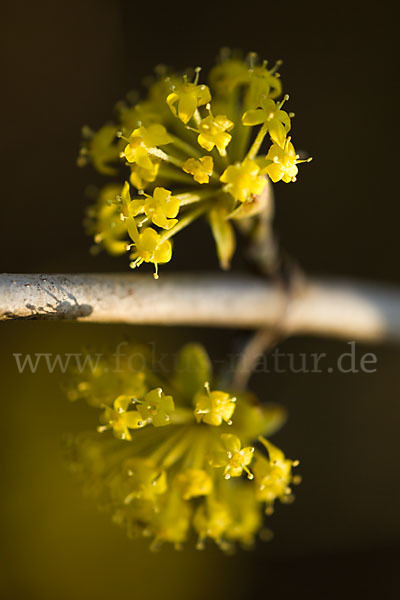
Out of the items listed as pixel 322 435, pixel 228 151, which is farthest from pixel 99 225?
pixel 322 435

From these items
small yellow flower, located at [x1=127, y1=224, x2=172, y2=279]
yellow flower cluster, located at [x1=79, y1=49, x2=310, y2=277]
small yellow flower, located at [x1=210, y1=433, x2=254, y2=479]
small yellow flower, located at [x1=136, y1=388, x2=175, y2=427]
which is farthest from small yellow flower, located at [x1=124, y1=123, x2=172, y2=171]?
small yellow flower, located at [x1=210, y1=433, x2=254, y2=479]

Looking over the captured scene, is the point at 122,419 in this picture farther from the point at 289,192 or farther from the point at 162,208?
the point at 289,192

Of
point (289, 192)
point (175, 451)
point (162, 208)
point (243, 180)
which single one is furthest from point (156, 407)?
point (289, 192)

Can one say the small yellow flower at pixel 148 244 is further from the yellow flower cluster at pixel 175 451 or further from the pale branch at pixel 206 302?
the yellow flower cluster at pixel 175 451

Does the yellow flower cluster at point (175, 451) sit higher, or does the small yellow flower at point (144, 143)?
the small yellow flower at point (144, 143)

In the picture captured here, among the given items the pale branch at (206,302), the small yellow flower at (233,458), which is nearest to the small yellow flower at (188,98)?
the pale branch at (206,302)

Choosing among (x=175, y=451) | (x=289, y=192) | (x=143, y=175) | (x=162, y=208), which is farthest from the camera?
(x=289, y=192)
